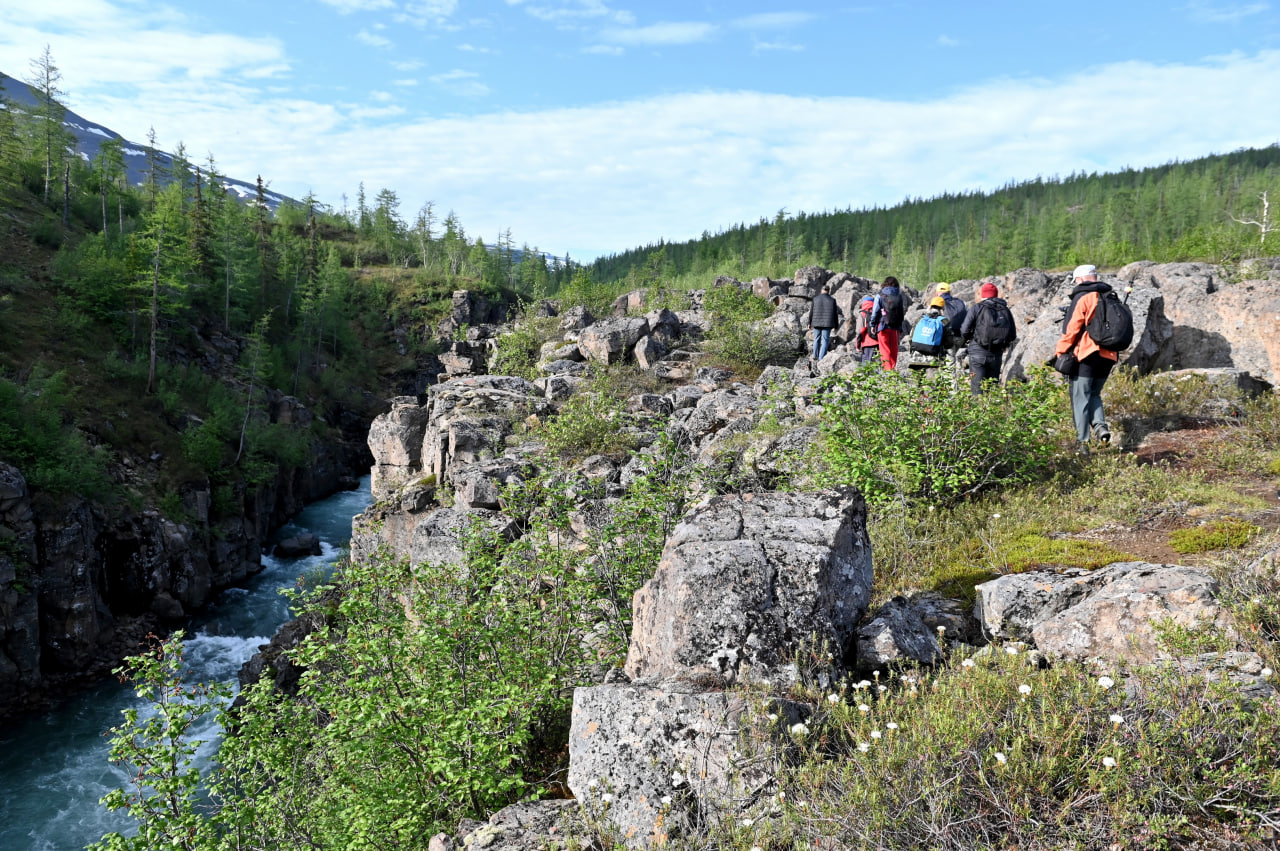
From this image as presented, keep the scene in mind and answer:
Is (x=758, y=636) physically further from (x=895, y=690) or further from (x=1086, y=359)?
(x=1086, y=359)

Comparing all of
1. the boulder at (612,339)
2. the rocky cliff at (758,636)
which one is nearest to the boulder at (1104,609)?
the rocky cliff at (758,636)

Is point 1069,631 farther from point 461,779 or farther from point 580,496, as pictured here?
point 580,496

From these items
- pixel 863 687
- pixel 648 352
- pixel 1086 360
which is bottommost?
pixel 863 687

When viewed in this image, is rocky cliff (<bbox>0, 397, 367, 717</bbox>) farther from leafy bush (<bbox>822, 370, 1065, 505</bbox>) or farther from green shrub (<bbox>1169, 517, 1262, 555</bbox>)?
green shrub (<bbox>1169, 517, 1262, 555</bbox>)

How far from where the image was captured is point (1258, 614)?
423 centimetres

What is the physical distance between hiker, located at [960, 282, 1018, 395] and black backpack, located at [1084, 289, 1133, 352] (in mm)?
2017

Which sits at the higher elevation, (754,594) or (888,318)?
(888,318)

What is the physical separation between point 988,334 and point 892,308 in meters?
2.93

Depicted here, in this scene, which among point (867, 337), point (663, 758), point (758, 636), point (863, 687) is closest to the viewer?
point (663, 758)

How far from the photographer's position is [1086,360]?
8.77 meters

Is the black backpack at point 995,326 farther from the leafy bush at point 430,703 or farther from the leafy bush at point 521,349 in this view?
the leafy bush at point 521,349

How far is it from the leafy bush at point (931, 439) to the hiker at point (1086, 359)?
2.30 feet

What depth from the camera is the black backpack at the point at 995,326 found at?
1077 centimetres

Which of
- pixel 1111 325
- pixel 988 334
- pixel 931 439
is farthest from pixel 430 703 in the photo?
pixel 988 334
